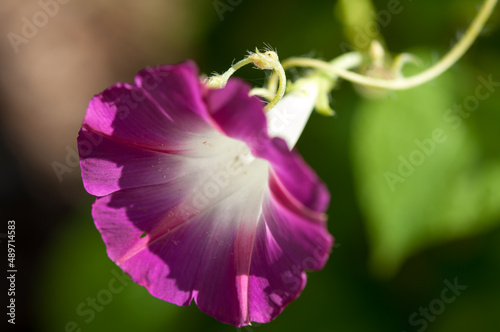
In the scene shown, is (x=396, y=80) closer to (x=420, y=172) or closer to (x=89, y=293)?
(x=420, y=172)

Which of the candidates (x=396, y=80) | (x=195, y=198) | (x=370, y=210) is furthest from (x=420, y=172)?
(x=195, y=198)

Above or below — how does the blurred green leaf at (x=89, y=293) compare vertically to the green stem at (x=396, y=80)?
below

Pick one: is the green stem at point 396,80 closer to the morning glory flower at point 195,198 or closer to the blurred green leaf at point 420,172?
the morning glory flower at point 195,198

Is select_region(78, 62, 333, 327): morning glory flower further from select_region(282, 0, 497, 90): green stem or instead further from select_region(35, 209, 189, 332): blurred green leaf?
select_region(35, 209, 189, 332): blurred green leaf

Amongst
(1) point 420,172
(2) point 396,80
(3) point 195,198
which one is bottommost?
(1) point 420,172

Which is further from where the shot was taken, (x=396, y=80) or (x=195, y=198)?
(x=396, y=80)

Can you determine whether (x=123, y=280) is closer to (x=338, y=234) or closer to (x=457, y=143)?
(x=338, y=234)

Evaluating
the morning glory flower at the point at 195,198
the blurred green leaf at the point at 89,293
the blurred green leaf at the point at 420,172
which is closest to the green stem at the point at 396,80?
the morning glory flower at the point at 195,198

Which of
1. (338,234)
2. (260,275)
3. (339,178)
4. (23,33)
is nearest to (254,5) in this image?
(339,178)
